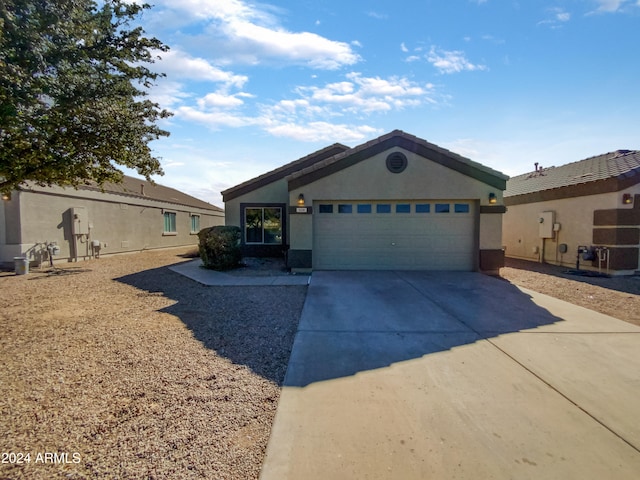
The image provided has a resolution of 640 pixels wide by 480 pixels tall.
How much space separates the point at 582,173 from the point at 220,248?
15.3 metres

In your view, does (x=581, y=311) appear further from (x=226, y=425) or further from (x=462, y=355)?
(x=226, y=425)

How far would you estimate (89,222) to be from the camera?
50.3 feet

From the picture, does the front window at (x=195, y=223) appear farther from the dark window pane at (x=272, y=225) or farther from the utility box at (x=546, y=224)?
the utility box at (x=546, y=224)

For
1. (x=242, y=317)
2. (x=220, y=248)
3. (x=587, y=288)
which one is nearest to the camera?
(x=242, y=317)

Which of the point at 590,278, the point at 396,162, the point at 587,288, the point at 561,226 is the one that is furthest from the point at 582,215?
the point at 396,162

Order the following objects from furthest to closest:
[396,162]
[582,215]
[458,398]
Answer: [582,215] < [396,162] < [458,398]

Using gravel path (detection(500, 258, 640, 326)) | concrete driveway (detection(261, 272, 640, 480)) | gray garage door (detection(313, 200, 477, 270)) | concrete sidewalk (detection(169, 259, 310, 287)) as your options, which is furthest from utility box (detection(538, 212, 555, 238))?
concrete sidewalk (detection(169, 259, 310, 287))

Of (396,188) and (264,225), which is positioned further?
(264,225)

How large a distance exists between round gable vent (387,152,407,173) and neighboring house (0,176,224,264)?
8386mm

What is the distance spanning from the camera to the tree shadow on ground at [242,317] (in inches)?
179

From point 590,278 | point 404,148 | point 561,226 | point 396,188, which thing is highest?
point 404,148

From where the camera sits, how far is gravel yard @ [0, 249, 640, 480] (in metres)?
2.60

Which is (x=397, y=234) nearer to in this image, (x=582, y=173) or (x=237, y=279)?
(x=237, y=279)

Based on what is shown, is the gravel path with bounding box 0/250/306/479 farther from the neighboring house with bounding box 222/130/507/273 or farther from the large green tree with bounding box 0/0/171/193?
the neighboring house with bounding box 222/130/507/273
